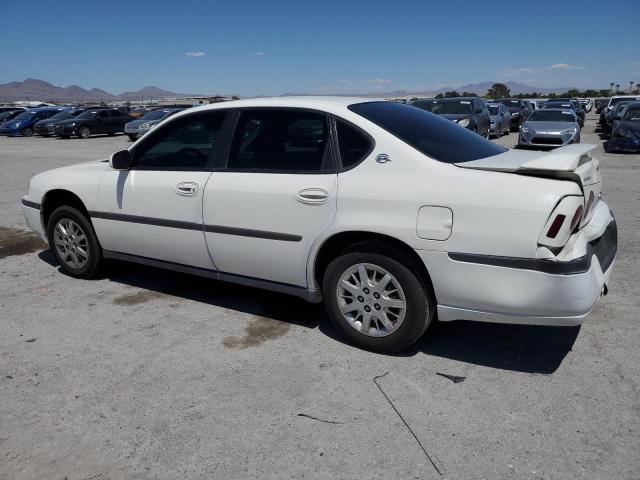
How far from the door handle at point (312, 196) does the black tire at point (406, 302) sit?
39 centimetres

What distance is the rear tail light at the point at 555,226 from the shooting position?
289 centimetres

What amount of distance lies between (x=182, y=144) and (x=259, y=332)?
1.65 metres

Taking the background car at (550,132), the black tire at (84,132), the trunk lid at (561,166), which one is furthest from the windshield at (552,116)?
the black tire at (84,132)

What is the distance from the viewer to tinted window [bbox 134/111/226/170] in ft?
13.7

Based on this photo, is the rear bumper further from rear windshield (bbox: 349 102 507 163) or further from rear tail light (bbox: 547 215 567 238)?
rear windshield (bbox: 349 102 507 163)

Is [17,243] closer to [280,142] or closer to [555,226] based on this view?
[280,142]

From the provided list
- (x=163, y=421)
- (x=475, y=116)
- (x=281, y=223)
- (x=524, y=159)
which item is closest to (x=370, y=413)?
(x=163, y=421)

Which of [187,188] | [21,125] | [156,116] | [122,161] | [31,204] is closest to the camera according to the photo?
[187,188]

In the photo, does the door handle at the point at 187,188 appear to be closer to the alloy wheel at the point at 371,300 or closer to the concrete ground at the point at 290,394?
the concrete ground at the point at 290,394

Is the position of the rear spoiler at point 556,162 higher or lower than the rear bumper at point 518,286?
higher

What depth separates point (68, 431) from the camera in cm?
280

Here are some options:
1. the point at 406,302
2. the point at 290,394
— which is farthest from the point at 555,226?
the point at 290,394

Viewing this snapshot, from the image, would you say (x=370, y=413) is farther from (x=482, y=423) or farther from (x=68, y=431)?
(x=68, y=431)

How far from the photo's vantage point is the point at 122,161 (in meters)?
4.46
